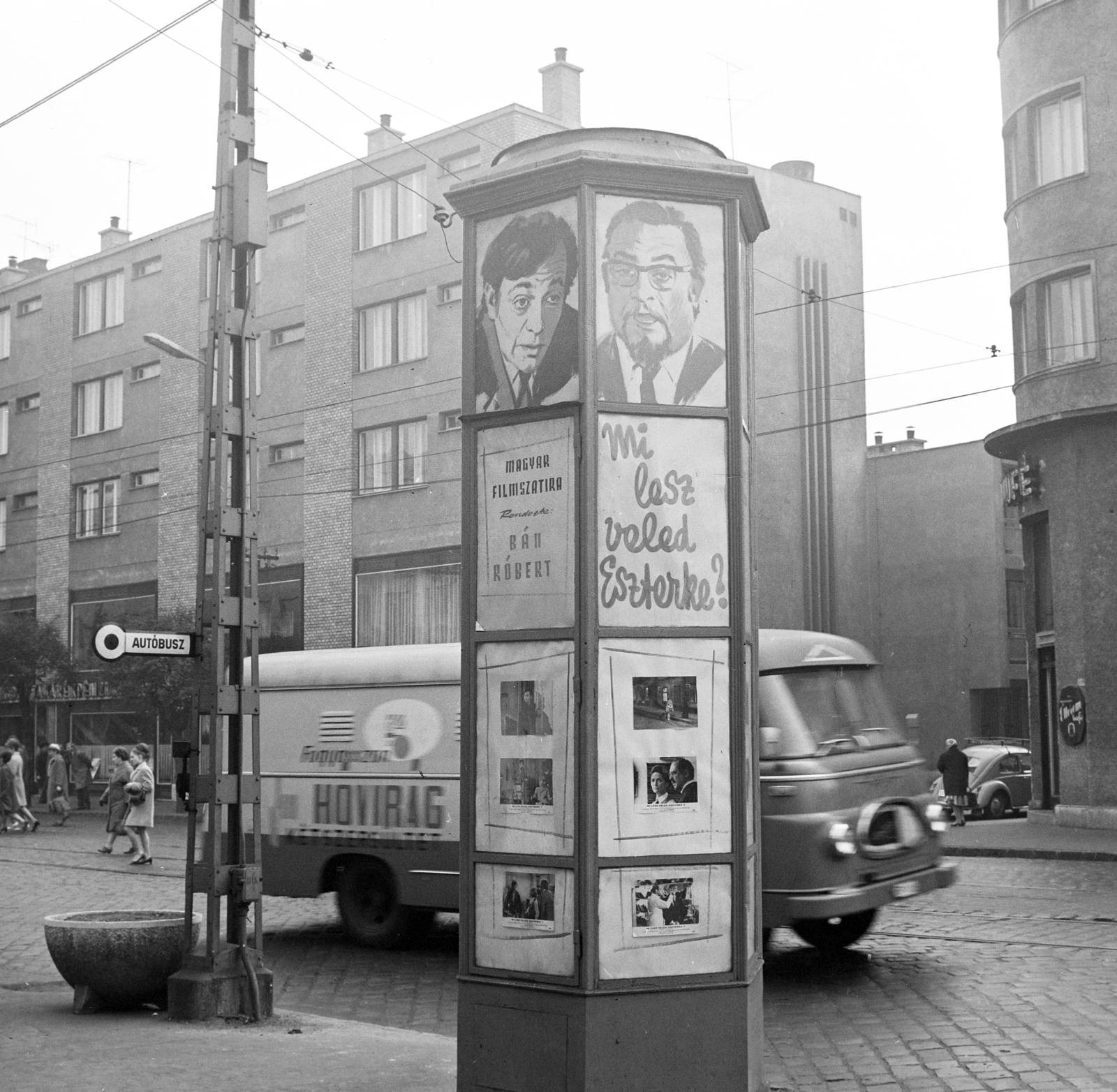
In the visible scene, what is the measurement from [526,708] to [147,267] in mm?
42174

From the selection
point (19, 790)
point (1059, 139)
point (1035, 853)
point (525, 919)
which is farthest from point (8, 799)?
point (525, 919)

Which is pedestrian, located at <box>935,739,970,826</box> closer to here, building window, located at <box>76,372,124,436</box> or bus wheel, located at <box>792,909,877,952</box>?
bus wheel, located at <box>792,909,877,952</box>

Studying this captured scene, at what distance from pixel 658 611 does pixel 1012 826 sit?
22.3m

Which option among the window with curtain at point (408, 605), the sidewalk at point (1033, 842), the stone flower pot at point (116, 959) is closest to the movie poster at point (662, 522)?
the stone flower pot at point (116, 959)

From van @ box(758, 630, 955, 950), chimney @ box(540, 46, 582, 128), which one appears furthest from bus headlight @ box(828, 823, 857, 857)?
chimney @ box(540, 46, 582, 128)

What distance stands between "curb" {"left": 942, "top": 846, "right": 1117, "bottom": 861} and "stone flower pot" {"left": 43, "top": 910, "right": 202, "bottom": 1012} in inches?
538

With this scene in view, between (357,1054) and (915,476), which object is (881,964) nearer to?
(357,1054)

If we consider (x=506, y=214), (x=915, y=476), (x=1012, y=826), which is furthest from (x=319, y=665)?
(x=915, y=476)

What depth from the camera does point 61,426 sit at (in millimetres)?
48625

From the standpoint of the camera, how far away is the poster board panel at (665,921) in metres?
6.18

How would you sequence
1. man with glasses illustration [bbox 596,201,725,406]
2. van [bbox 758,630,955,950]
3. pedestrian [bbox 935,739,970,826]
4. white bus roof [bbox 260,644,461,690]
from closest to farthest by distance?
man with glasses illustration [bbox 596,201,725,406], van [bbox 758,630,955,950], white bus roof [bbox 260,644,461,690], pedestrian [bbox 935,739,970,826]

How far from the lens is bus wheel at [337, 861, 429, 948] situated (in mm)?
13125

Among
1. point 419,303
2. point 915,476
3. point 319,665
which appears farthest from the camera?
point 915,476

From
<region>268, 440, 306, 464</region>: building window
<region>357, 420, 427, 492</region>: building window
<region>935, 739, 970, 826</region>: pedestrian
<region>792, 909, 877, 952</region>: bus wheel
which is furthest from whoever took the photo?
<region>268, 440, 306, 464</region>: building window
